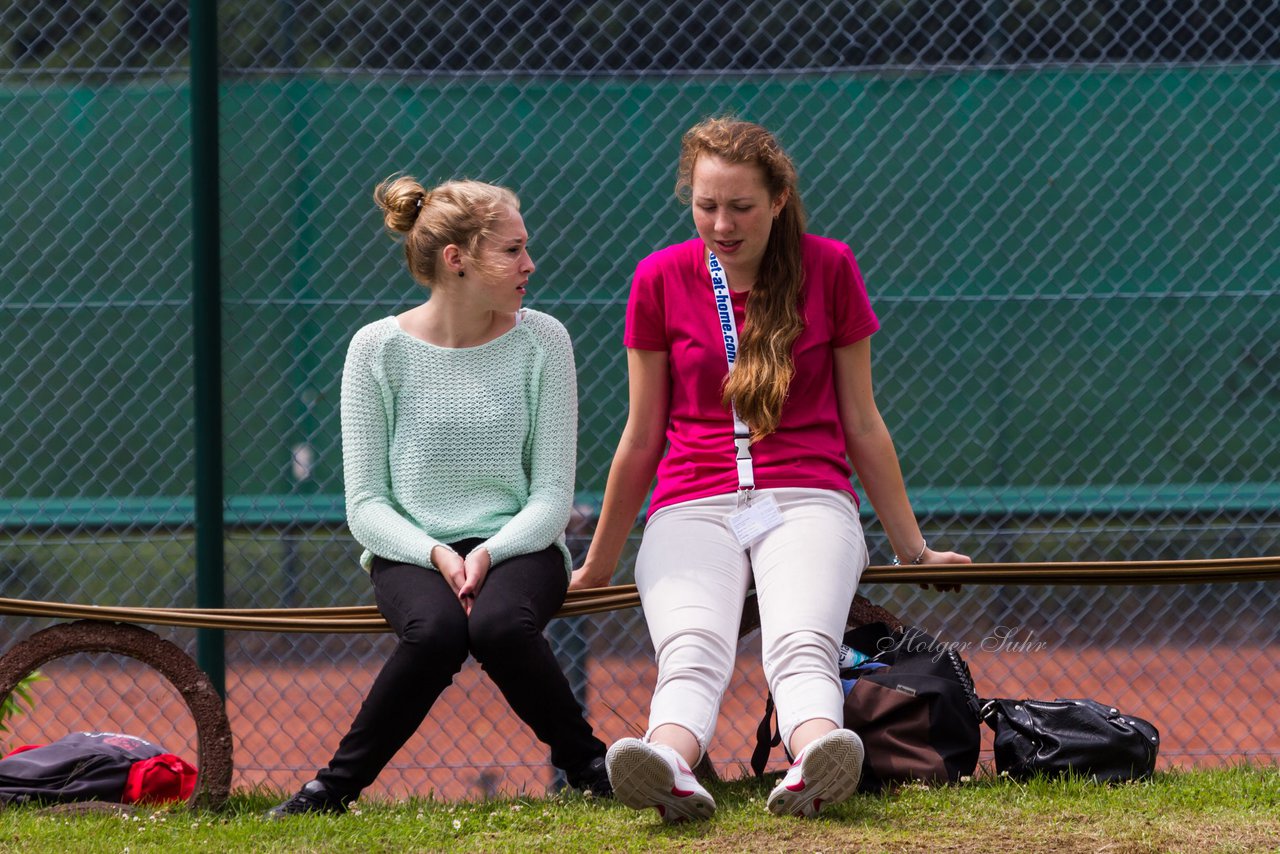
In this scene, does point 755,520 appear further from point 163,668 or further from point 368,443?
point 163,668

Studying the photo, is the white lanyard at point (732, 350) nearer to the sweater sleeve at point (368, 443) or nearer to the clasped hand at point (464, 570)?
the clasped hand at point (464, 570)

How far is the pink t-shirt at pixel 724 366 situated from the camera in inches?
113

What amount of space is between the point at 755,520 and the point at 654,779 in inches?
24.1

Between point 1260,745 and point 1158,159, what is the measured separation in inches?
80.2

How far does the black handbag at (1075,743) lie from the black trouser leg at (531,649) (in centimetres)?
85

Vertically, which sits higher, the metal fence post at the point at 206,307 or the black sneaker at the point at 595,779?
the metal fence post at the point at 206,307

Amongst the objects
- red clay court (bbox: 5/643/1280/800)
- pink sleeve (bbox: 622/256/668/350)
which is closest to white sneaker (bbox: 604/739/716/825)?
pink sleeve (bbox: 622/256/668/350)

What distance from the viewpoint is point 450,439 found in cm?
285

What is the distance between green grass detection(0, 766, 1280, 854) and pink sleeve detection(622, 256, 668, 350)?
0.93 meters

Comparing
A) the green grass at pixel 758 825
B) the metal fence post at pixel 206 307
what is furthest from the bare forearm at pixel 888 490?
the metal fence post at pixel 206 307

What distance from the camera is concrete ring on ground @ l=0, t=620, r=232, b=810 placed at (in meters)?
2.86

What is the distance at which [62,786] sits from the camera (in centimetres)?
291

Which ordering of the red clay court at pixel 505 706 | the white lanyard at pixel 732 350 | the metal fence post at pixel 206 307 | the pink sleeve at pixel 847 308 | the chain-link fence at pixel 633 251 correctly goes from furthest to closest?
the red clay court at pixel 505 706 < the chain-link fence at pixel 633 251 < the metal fence post at pixel 206 307 < the pink sleeve at pixel 847 308 < the white lanyard at pixel 732 350

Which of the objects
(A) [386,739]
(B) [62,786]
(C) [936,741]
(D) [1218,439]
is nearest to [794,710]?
(C) [936,741]
